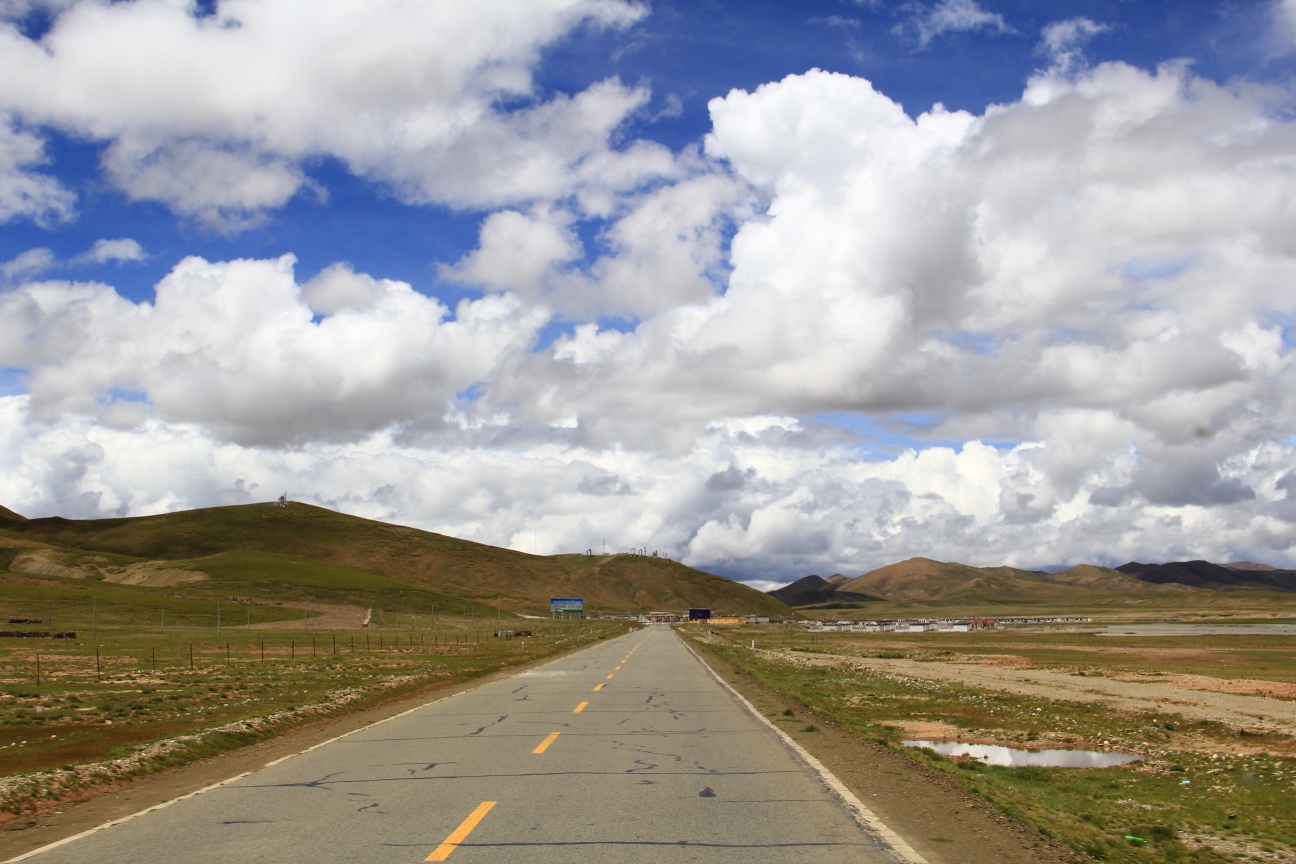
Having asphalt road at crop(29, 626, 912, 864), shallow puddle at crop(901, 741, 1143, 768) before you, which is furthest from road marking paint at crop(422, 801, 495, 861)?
shallow puddle at crop(901, 741, 1143, 768)

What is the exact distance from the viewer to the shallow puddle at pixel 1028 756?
17.1 metres

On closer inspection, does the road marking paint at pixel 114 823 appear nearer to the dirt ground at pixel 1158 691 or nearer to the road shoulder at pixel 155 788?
the road shoulder at pixel 155 788

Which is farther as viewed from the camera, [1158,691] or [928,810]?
[1158,691]

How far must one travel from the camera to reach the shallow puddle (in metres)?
17.1

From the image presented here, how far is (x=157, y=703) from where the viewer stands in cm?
2525

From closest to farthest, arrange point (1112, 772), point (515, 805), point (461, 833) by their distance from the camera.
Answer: point (461, 833), point (515, 805), point (1112, 772)

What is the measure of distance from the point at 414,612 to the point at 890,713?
162 meters

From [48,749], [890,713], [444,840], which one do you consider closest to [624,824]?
[444,840]

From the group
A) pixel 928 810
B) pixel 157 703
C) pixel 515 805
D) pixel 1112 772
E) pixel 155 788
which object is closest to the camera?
pixel 515 805

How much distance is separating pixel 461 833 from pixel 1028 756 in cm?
1313

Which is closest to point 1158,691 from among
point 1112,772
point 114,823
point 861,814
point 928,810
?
point 1112,772

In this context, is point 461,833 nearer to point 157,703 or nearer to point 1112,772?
point 1112,772

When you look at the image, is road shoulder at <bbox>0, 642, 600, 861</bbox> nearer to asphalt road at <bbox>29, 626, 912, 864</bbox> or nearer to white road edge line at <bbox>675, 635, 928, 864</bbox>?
asphalt road at <bbox>29, 626, 912, 864</bbox>

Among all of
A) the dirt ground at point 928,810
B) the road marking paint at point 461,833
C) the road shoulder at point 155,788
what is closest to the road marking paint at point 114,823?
the road shoulder at point 155,788
